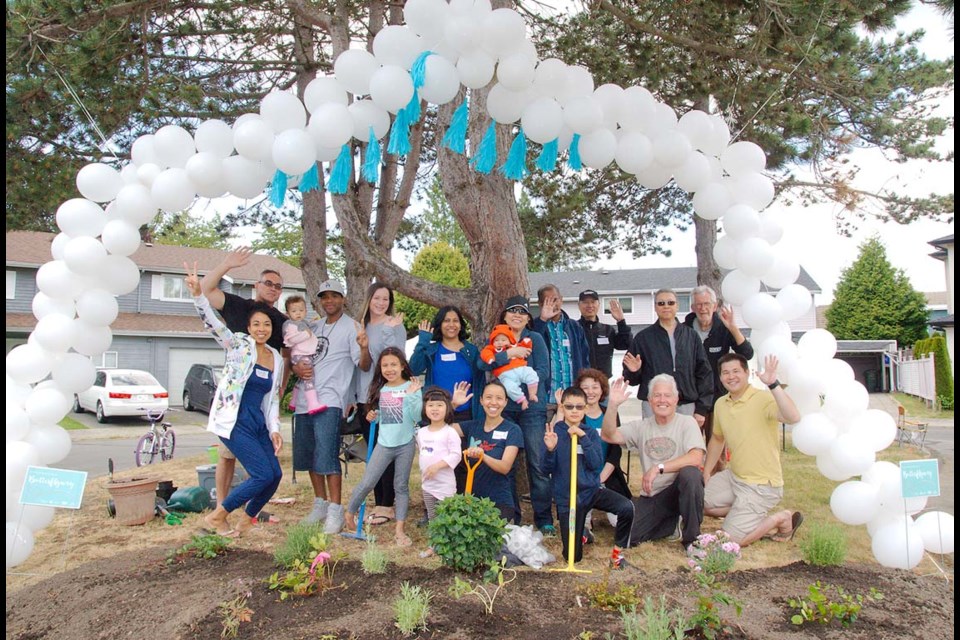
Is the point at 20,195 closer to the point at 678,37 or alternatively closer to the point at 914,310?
the point at 678,37

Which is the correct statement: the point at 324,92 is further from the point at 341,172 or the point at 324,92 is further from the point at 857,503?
the point at 857,503

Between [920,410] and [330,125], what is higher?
[330,125]

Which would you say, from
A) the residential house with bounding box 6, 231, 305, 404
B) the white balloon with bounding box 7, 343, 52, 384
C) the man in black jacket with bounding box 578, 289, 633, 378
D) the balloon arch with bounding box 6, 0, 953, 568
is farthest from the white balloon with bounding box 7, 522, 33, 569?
the residential house with bounding box 6, 231, 305, 404

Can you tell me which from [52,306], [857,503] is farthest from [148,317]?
[857,503]

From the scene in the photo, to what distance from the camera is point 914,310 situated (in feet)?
90.8

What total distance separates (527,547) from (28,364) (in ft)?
10.8

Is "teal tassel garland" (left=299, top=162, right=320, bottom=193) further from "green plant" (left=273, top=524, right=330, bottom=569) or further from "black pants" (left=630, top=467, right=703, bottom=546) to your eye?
"black pants" (left=630, top=467, right=703, bottom=546)

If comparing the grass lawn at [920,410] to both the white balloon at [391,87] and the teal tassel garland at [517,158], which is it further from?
the white balloon at [391,87]

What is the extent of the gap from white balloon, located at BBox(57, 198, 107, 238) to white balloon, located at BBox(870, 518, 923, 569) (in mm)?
5137

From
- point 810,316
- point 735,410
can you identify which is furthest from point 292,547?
point 810,316

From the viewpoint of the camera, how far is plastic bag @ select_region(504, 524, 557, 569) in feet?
13.3

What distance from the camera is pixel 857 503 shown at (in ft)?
12.3

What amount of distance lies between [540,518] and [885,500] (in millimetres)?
2253

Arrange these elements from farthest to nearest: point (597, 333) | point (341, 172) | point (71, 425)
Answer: point (71, 425)
point (597, 333)
point (341, 172)
